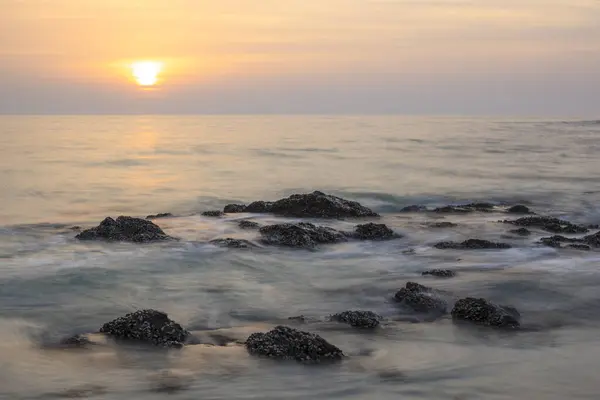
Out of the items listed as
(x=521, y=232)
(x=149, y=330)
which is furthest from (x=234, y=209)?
(x=149, y=330)

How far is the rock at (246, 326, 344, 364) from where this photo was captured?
23.5 ft

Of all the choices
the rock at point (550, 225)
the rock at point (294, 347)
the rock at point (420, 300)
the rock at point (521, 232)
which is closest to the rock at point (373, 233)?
the rock at point (521, 232)

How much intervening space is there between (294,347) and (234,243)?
6540mm

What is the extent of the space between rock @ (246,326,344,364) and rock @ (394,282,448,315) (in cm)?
225

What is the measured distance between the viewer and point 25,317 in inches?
363

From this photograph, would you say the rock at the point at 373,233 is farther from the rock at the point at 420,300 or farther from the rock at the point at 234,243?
the rock at the point at 420,300

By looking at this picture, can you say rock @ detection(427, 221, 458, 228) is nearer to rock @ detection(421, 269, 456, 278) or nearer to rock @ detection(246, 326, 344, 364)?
rock @ detection(421, 269, 456, 278)

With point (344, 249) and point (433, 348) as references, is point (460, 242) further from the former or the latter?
point (433, 348)

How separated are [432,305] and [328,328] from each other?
168 cm

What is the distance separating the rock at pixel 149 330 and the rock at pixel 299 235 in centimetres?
586

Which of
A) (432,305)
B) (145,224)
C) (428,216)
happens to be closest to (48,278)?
(145,224)

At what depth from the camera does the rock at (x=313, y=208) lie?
1784 cm

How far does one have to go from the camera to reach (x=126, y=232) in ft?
47.0

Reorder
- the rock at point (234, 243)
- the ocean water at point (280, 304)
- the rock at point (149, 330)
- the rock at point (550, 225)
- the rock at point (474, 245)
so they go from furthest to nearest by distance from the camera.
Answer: the rock at point (550, 225), the rock at point (474, 245), the rock at point (234, 243), the rock at point (149, 330), the ocean water at point (280, 304)
